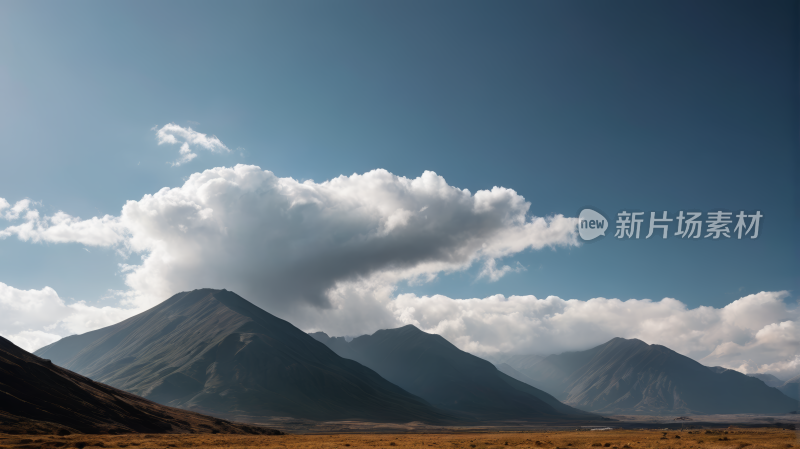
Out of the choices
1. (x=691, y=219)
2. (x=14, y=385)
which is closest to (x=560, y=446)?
(x=691, y=219)

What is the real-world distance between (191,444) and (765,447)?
233 ft

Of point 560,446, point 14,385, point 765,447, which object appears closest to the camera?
point 765,447

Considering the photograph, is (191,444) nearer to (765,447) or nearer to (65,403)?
(65,403)

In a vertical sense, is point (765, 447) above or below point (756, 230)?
below

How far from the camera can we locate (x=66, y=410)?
97562mm

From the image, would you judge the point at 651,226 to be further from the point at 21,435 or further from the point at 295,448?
the point at 21,435

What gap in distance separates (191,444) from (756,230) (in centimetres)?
8368

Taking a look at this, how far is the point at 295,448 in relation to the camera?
63688 mm

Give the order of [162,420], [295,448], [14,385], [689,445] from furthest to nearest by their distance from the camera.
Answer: [162,420] → [14,385] → [295,448] → [689,445]

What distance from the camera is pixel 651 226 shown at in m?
76.4

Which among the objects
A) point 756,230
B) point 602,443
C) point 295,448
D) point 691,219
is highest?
point 691,219

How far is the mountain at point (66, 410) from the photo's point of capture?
85.8 meters

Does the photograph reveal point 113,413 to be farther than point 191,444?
Yes

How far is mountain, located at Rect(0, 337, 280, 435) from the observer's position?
85.8m
